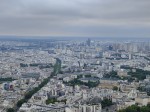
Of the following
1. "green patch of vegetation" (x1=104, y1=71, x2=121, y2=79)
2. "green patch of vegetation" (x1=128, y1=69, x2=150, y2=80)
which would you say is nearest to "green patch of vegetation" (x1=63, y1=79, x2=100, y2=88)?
"green patch of vegetation" (x1=104, y1=71, x2=121, y2=79)

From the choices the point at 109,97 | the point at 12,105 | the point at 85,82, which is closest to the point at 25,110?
the point at 12,105

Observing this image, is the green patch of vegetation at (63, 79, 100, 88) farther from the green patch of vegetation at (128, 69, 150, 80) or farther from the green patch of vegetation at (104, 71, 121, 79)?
the green patch of vegetation at (128, 69, 150, 80)

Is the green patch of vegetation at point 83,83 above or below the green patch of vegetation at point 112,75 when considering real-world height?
above

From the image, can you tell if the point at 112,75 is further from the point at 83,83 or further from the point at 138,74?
the point at 83,83

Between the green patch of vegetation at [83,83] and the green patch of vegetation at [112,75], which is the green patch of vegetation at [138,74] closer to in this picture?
the green patch of vegetation at [112,75]

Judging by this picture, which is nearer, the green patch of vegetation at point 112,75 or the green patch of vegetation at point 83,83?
the green patch of vegetation at point 83,83

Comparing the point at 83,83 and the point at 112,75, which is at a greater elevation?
the point at 83,83

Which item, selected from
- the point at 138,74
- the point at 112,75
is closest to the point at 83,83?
the point at 112,75

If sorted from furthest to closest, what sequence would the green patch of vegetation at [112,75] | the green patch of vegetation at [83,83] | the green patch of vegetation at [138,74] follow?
the green patch of vegetation at [112,75] → the green patch of vegetation at [138,74] → the green patch of vegetation at [83,83]

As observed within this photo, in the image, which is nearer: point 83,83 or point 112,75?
point 83,83

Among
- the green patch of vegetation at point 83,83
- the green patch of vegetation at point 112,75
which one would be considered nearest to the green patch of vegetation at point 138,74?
the green patch of vegetation at point 112,75

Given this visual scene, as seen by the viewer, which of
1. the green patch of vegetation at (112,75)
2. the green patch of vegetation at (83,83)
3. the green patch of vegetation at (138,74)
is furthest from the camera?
the green patch of vegetation at (112,75)
